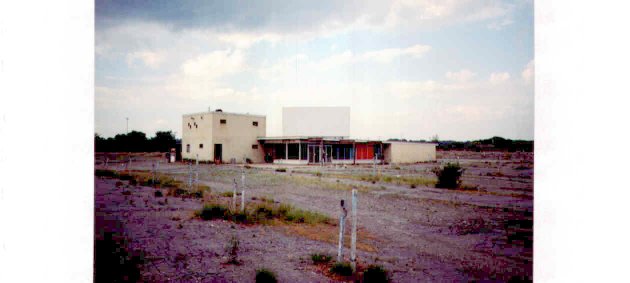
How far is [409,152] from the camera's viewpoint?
2828 centimetres

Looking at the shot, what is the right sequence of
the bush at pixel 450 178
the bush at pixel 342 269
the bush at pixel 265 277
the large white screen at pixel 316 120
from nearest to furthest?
the bush at pixel 265 277 < the bush at pixel 342 269 < the large white screen at pixel 316 120 < the bush at pixel 450 178

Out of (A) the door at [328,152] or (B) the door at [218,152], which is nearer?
(B) the door at [218,152]

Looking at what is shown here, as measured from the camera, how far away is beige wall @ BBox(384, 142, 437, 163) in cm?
2683

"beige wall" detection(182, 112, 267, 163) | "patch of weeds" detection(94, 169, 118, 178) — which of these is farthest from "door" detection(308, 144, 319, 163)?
"patch of weeds" detection(94, 169, 118, 178)

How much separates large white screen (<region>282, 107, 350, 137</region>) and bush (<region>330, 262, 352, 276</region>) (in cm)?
301

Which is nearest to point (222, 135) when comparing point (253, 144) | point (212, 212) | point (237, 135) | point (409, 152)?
point (237, 135)

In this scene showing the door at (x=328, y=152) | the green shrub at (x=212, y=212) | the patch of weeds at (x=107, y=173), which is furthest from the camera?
the door at (x=328, y=152)

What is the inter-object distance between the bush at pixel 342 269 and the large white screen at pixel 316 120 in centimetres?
301

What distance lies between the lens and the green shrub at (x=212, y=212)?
20.1 ft

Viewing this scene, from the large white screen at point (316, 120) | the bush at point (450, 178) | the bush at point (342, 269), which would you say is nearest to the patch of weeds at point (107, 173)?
the large white screen at point (316, 120)

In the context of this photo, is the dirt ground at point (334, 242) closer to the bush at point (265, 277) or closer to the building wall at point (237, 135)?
the bush at point (265, 277)
